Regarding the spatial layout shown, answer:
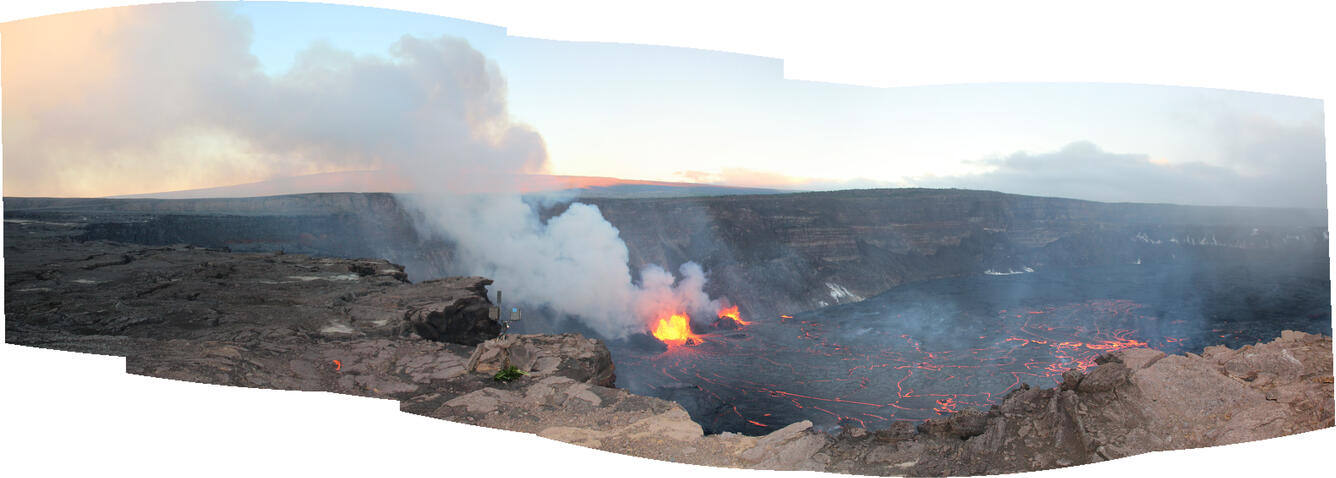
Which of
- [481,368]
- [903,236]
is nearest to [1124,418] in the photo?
[481,368]

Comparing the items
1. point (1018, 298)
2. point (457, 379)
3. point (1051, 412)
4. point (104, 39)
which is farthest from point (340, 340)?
point (1018, 298)

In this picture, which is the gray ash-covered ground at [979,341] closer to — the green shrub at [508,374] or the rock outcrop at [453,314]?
the green shrub at [508,374]

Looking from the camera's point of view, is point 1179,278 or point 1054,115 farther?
point 1179,278

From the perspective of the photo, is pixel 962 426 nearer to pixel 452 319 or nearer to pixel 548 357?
pixel 548 357

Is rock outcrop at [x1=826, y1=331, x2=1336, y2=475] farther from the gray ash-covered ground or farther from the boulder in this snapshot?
the boulder

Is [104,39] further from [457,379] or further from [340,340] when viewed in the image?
[457,379]

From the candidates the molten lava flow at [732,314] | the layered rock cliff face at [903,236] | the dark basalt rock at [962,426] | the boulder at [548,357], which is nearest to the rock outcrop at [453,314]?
the boulder at [548,357]

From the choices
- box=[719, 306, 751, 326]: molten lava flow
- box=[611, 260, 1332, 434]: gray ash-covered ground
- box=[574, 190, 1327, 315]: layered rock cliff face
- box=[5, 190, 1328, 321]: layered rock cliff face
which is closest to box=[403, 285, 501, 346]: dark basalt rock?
box=[5, 190, 1328, 321]: layered rock cliff face
